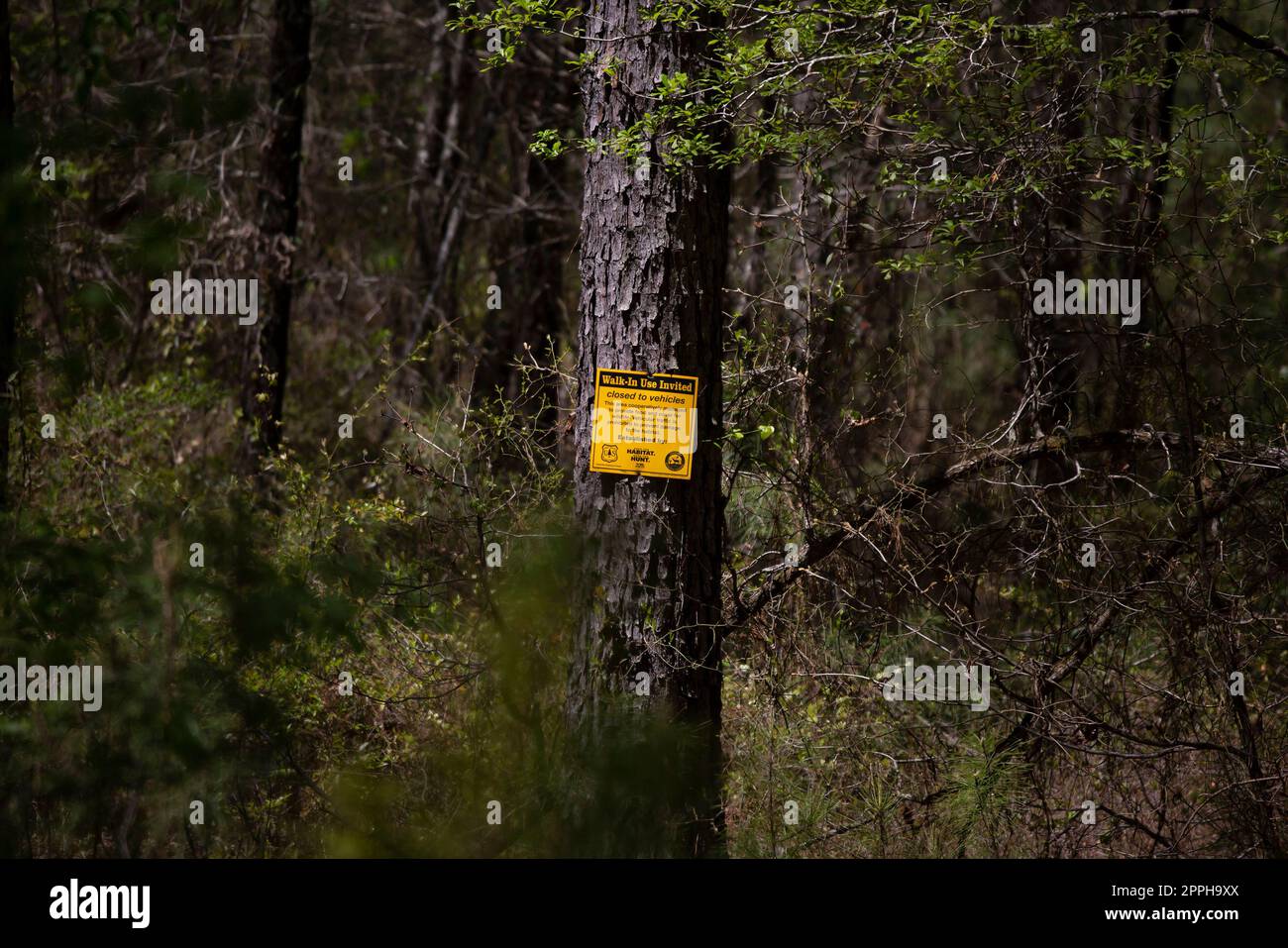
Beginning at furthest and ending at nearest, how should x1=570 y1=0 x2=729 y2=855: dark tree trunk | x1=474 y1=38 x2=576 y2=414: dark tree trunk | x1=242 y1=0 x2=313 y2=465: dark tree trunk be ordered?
x1=474 y1=38 x2=576 y2=414: dark tree trunk
x1=242 y1=0 x2=313 y2=465: dark tree trunk
x1=570 y1=0 x2=729 y2=855: dark tree trunk

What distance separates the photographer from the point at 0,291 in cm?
204

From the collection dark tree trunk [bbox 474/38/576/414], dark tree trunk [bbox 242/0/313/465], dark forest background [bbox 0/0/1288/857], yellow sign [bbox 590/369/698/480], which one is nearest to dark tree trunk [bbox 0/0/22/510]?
dark forest background [bbox 0/0/1288/857]

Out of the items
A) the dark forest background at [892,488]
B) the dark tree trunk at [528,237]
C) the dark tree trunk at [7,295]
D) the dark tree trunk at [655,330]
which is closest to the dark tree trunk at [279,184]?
the dark tree trunk at [528,237]

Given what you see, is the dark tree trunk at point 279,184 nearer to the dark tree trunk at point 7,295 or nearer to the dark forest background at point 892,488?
the dark forest background at point 892,488

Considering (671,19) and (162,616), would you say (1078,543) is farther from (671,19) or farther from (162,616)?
(162,616)

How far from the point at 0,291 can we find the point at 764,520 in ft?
13.3

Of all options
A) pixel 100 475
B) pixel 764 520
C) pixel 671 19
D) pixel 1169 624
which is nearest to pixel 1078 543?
pixel 1169 624

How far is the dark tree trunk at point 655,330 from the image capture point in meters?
4.60

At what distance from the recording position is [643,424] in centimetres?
465

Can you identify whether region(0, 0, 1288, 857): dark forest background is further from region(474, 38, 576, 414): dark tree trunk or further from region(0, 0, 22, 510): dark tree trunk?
region(474, 38, 576, 414): dark tree trunk

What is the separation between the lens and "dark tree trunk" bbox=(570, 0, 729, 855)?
4598mm

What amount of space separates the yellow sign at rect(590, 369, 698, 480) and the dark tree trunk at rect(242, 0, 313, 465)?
599 centimetres

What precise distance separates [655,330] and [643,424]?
35cm

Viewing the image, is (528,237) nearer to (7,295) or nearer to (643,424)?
(643,424)
